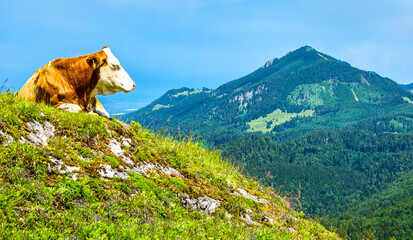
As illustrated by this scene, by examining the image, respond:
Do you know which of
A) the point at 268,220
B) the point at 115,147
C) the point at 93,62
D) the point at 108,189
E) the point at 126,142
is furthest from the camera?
the point at 93,62

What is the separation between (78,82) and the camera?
31.8 ft

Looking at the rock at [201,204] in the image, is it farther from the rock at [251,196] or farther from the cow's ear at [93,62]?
the cow's ear at [93,62]

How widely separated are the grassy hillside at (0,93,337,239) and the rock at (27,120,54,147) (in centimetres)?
3

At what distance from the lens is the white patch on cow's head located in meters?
10.2

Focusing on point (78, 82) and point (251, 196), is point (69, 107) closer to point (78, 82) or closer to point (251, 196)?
point (78, 82)

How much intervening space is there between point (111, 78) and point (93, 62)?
0.84 metres

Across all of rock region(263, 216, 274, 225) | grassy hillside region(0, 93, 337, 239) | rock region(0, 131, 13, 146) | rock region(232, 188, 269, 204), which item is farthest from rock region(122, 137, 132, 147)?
rock region(263, 216, 274, 225)

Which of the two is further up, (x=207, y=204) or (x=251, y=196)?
(x=207, y=204)

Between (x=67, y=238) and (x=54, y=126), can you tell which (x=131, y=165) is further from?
(x=67, y=238)

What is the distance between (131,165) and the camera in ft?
26.3

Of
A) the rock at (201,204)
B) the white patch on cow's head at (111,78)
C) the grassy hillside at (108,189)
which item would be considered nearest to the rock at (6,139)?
the grassy hillside at (108,189)

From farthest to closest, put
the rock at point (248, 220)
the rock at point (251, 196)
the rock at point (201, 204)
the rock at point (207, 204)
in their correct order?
the rock at point (251, 196)
the rock at point (248, 220)
the rock at point (207, 204)
the rock at point (201, 204)

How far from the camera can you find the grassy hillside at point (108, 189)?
4.80 meters

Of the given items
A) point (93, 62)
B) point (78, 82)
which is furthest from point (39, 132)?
point (93, 62)
